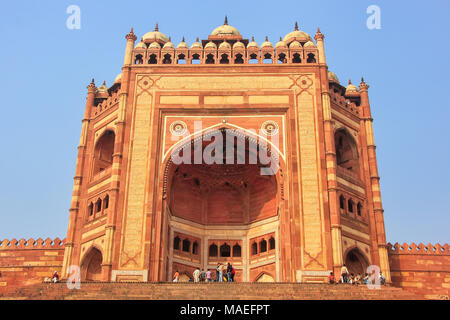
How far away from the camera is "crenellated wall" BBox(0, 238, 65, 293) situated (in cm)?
2409

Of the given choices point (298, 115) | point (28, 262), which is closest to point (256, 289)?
point (298, 115)

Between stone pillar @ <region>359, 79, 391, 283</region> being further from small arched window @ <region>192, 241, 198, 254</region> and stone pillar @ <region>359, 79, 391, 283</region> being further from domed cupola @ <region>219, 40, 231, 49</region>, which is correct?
small arched window @ <region>192, 241, 198, 254</region>

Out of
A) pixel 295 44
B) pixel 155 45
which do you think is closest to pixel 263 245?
pixel 295 44

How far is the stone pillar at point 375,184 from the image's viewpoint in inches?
910

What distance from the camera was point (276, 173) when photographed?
2344 centimetres

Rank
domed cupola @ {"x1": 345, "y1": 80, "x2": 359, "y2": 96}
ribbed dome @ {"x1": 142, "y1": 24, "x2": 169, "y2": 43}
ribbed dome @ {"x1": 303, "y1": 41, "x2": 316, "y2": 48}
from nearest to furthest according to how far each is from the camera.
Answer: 1. ribbed dome @ {"x1": 303, "y1": 41, "x2": 316, "y2": 48}
2. ribbed dome @ {"x1": 142, "y1": 24, "x2": 169, "y2": 43}
3. domed cupola @ {"x1": 345, "y1": 80, "x2": 359, "y2": 96}

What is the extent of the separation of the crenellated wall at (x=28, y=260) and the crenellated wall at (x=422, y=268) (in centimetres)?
1362

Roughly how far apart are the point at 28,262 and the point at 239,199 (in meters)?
9.18

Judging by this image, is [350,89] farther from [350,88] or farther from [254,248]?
[254,248]

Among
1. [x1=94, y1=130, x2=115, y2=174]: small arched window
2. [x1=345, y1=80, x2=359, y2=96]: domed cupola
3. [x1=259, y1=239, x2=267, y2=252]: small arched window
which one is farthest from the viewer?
[x1=345, y1=80, x2=359, y2=96]: domed cupola

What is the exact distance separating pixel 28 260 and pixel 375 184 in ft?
47.9

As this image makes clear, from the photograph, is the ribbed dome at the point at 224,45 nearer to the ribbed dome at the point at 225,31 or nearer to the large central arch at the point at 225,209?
the ribbed dome at the point at 225,31

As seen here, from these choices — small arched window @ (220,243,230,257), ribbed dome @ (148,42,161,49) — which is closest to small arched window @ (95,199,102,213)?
small arched window @ (220,243,230,257)

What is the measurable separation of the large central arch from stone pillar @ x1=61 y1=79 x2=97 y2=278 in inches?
155
